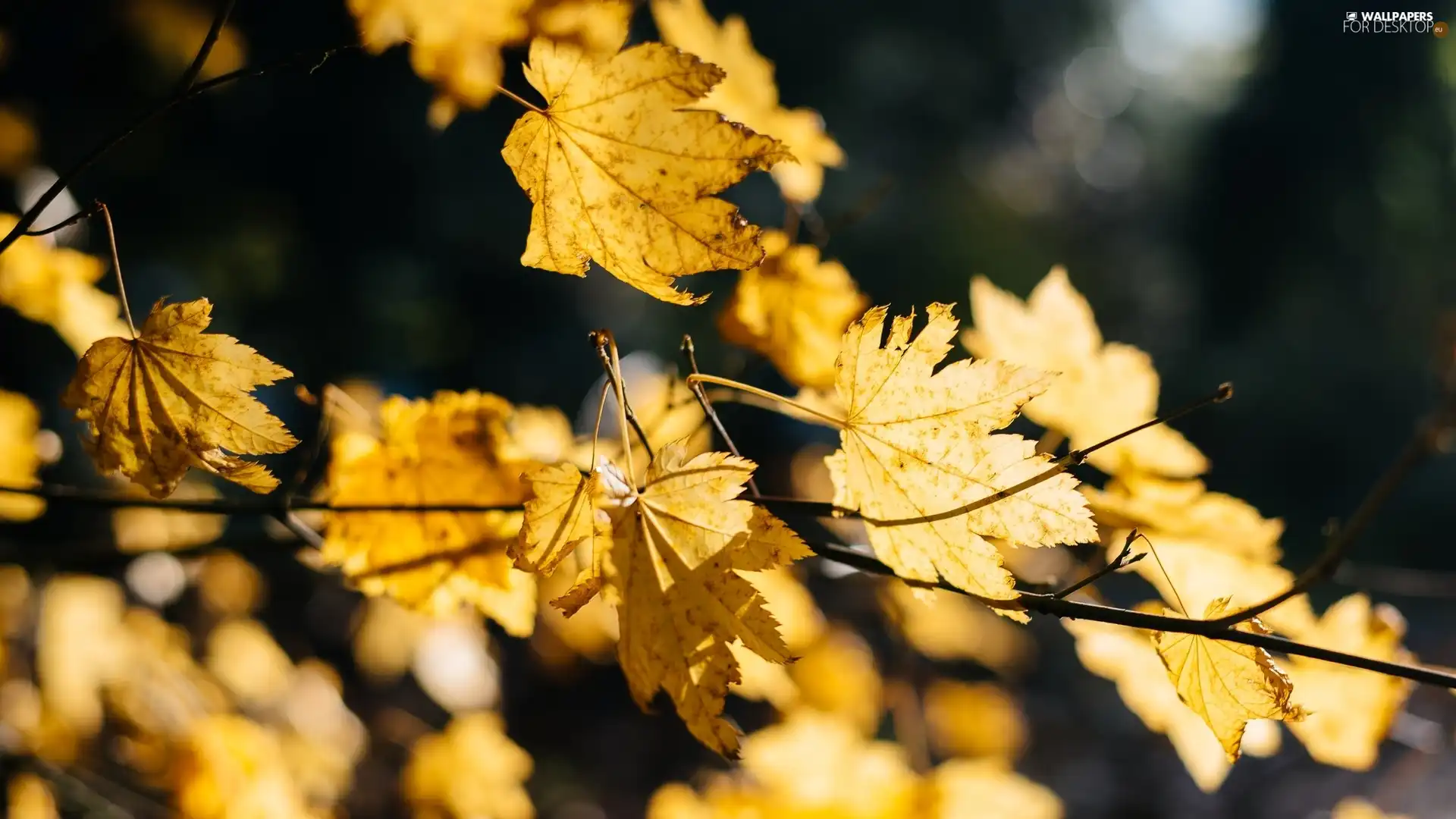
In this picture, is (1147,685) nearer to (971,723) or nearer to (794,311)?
(794,311)

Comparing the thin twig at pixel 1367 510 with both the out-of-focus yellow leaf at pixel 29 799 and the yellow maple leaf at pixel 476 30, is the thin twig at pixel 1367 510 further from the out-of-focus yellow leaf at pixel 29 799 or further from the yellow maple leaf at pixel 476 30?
the out-of-focus yellow leaf at pixel 29 799

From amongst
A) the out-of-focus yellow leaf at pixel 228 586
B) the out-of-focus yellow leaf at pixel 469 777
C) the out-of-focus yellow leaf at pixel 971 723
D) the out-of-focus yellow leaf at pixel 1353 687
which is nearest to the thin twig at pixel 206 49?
the out-of-focus yellow leaf at pixel 1353 687

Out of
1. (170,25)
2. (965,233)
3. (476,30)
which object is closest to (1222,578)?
(476,30)

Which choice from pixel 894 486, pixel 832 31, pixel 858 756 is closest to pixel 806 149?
pixel 894 486

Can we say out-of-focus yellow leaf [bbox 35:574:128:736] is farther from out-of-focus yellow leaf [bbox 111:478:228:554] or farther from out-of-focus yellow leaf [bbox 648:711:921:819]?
out-of-focus yellow leaf [bbox 648:711:921:819]

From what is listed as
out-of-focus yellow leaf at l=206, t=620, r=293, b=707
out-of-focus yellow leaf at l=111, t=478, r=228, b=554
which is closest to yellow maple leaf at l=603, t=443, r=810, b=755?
out-of-focus yellow leaf at l=111, t=478, r=228, b=554

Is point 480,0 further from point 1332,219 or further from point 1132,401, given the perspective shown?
point 1332,219
